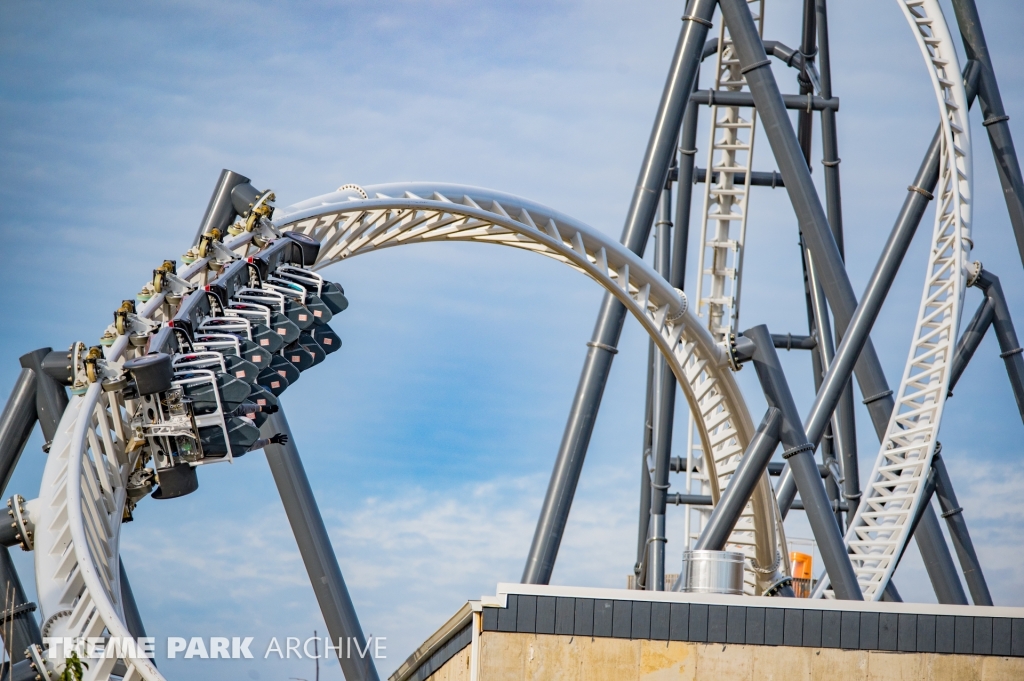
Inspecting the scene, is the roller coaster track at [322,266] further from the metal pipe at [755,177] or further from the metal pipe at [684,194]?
the metal pipe at [755,177]

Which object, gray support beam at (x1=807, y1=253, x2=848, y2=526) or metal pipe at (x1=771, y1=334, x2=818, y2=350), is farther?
metal pipe at (x1=771, y1=334, x2=818, y2=350)

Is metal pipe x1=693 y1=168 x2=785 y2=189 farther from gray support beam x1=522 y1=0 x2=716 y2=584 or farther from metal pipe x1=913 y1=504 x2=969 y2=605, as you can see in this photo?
metal pipe x1=913 y1=504 x2=969 y2=605

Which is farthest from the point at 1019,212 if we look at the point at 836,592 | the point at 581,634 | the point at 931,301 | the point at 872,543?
the point at 581,634

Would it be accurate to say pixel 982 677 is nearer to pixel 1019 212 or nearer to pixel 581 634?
pixel 581 634

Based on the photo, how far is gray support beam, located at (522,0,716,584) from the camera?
56.3 ft

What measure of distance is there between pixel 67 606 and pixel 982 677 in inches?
294

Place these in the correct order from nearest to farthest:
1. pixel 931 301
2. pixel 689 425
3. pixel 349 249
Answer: pixel 349 249
pixel 931 301
pixel 689 425

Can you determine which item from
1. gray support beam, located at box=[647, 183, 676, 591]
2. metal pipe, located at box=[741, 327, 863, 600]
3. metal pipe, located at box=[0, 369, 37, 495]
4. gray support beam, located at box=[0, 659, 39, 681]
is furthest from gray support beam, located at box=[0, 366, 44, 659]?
gray support beam, located at box=[647, 183, 676, 591]

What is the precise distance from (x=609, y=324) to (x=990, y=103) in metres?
7.44

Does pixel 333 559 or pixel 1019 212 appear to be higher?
pixel 1019 212

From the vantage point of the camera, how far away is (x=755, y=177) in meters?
23.4

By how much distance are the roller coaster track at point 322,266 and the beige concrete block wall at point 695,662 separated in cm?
300

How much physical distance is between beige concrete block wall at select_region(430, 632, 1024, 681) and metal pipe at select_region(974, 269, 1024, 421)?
1112cm

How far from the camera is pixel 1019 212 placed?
66.0 ft
